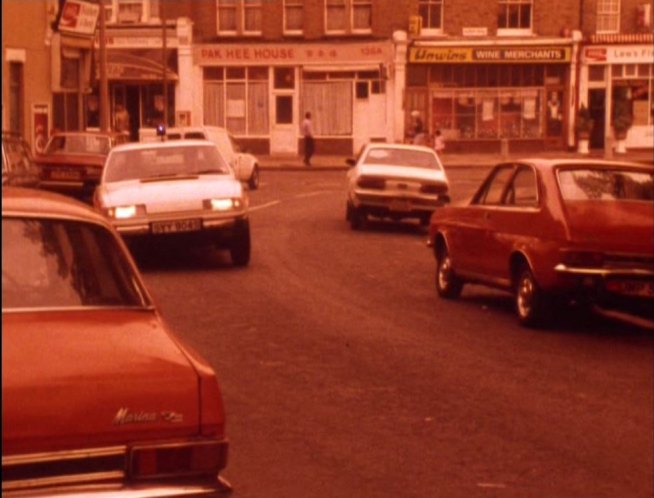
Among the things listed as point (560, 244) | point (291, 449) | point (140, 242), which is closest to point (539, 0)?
point (291, 449)

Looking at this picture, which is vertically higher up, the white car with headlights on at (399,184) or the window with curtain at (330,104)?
the window with curtain at (330,104)

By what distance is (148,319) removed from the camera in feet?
6.07

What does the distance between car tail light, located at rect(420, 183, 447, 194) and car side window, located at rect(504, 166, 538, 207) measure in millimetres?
8015

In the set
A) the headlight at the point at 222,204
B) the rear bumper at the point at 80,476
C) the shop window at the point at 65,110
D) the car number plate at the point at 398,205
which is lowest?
the car number plate at the point at 398,205

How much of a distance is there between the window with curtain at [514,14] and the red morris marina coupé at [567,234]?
7.62 meters

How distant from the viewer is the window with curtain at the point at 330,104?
4555mm

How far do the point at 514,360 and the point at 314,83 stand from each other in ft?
21.9

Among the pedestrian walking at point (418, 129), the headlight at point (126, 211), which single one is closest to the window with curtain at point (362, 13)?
the pedestrian walking at point (418, 129)

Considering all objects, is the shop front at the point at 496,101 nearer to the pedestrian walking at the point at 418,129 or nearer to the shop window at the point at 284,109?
the pedestrian walking at the point at 418,129

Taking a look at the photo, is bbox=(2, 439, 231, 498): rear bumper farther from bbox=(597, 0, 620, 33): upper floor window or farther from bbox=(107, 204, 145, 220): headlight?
bbox=(107, 204, 145, 220): headlight

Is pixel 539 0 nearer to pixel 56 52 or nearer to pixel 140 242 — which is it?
pixel 56 52

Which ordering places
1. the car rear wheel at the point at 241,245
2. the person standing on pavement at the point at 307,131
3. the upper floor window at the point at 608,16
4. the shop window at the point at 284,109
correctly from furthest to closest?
1. the car rear wheel at the point at 241,245
2. the shop window at the point at 284,109
3. the person standing on pavement at the point at 307,131
4. the upper floor window at the point at 608,16

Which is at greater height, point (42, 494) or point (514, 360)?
point (42, 494)

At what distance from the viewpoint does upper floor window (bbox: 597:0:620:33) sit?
112 inches
